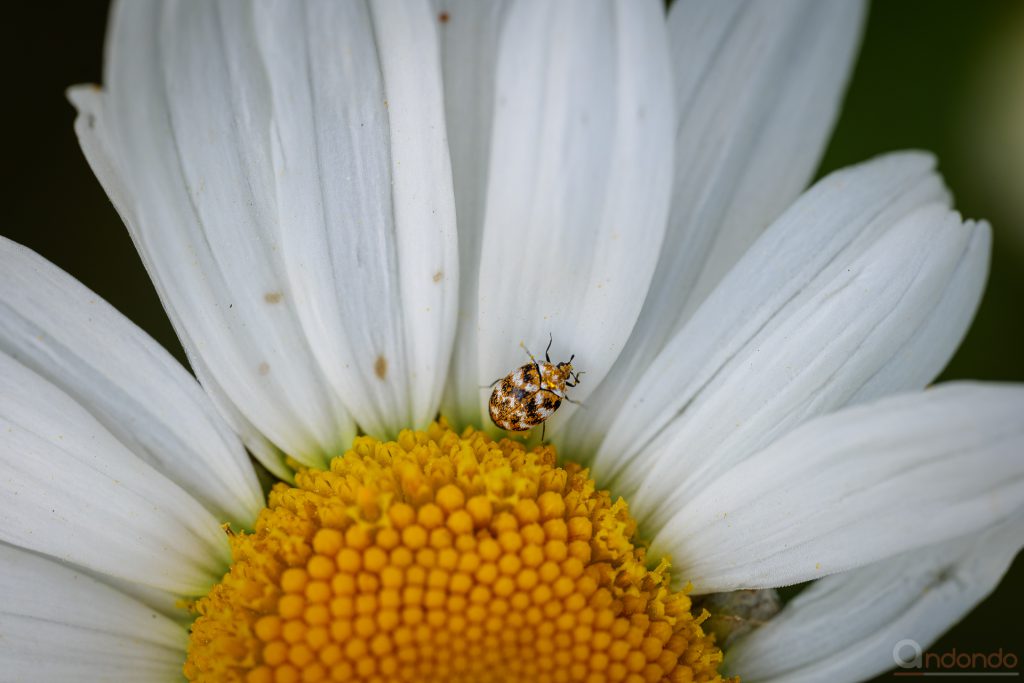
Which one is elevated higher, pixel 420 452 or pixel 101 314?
pixel 101 314

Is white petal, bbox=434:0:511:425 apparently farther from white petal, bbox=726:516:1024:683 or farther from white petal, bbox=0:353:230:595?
white petal, bbox=726:516:1024:683

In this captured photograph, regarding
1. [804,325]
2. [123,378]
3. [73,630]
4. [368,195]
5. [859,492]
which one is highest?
[368,195]

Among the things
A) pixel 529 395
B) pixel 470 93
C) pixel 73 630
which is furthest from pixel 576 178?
pixel 73 630

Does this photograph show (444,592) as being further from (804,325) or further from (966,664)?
(966,664)

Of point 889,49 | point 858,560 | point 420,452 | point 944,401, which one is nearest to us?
point 944,401

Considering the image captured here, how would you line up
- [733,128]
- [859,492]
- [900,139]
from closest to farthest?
1. [859,492]
2. [733,128]
3. [900,139]

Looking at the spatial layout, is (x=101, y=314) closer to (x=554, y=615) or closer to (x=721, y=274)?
(x=554, y=615)

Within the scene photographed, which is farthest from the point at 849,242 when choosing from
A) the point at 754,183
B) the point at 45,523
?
the point at 45,523
